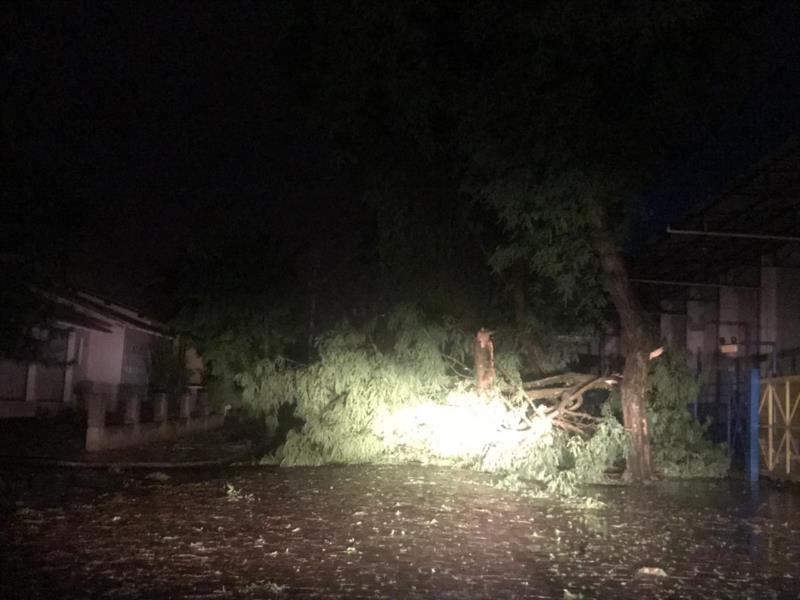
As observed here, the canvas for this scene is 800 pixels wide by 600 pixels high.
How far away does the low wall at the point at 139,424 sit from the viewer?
56.6 feet

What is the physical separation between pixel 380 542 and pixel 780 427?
9.48 metres

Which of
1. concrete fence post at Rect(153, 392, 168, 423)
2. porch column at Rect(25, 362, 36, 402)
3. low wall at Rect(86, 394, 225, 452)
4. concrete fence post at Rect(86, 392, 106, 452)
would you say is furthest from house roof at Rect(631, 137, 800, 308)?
porch column at Rect(25, 362, 36, 402)

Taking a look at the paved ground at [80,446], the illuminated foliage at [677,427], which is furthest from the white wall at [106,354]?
the illuminated foliage at [677,427]

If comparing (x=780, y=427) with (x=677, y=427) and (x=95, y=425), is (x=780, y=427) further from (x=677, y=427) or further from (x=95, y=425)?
(x=95, y=425)

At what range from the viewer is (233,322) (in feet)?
62.4

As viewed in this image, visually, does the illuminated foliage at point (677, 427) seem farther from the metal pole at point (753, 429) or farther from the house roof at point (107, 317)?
the house roof at point (107, 317)

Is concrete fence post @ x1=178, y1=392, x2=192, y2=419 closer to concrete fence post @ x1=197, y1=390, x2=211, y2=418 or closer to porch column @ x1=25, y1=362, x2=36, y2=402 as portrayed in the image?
concrete fence post @ x1=197, y1=390, x2=211, y2=418

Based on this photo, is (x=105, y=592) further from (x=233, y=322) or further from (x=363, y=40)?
(x=233, y=322)

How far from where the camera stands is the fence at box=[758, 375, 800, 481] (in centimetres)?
1452

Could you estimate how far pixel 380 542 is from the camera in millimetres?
8250

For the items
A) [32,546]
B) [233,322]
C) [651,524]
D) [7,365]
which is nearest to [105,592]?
[32,546]

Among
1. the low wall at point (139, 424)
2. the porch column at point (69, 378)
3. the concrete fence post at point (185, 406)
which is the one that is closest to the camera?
the low wall at point (139, 424)

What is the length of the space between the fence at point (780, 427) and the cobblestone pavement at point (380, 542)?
183cm

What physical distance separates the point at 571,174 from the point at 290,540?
7079 mm
